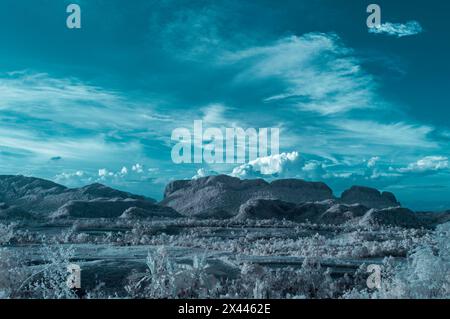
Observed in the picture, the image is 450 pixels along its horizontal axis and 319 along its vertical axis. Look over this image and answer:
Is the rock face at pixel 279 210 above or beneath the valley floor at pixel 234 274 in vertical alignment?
above

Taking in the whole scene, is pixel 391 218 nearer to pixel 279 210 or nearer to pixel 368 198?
pixel 279 210

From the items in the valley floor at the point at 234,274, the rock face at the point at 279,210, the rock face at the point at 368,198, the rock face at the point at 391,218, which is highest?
the rock face at the point at 368,198

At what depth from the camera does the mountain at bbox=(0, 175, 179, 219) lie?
30.3 m

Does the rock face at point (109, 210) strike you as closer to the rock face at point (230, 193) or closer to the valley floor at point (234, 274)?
the rock face at point (230, 193)

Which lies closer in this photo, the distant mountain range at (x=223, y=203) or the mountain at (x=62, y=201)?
the distant mountain range at (x=223, y=203)

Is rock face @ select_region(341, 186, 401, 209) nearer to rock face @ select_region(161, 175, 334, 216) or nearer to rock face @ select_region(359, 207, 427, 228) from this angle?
rock face @ select_region(161, 175, 334, 216)

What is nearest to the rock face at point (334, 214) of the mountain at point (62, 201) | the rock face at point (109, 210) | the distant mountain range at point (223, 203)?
the distant mountain range at point (223, 203)

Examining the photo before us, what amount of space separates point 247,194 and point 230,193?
4.22 feet

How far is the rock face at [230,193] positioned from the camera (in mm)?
34469

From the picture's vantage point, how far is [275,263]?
9.08 m
